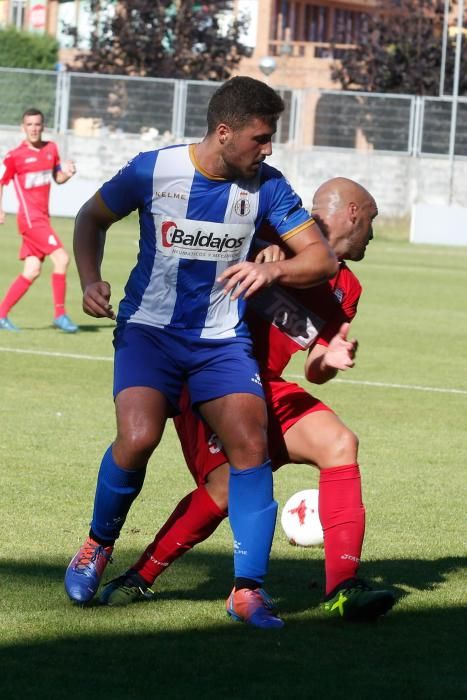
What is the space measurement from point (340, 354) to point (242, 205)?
0.65 m

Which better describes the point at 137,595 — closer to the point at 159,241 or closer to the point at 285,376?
the point at 159,241

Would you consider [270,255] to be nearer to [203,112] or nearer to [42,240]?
[42,240]

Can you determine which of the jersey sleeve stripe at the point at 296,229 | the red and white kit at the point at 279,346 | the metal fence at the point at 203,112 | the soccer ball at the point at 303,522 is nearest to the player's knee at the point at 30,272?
the soccer ball at the point at 303,522

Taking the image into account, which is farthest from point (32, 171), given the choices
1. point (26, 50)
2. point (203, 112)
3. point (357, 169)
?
point (26, 50)

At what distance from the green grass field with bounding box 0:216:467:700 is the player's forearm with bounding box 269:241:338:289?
119 centimetres

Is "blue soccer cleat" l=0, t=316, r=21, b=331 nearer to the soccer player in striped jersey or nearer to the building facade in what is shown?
the soccer player in striped jersey

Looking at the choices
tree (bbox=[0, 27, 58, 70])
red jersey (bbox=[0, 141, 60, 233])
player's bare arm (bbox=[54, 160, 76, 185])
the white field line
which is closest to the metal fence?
tree (bbox=[0, 27, 58, 70])

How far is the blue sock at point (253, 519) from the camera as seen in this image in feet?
16.7

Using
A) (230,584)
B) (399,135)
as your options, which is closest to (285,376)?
(230,584)

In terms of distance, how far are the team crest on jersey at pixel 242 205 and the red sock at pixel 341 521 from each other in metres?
0.98

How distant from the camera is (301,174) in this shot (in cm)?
3928

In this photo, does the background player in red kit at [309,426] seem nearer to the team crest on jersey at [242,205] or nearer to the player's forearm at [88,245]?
the team crest on jersey at [242,205]

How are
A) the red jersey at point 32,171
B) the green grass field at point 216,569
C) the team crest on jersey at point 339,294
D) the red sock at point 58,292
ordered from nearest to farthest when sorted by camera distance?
the green grass field at point 216,569
the team crest on jersey at point 339,294
the red sock at point 58,292
the red jersey at point 32,171

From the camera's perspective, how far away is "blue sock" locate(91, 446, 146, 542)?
519 centimetres
